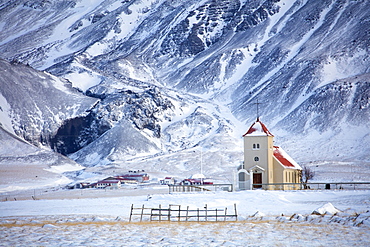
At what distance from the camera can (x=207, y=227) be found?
39.5 metres

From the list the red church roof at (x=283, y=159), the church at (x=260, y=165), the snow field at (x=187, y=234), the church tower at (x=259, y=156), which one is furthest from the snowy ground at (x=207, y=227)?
the red church roof at (x=283, y=159)

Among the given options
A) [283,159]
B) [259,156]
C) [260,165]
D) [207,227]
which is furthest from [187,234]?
[283,159]

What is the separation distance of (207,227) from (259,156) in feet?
113

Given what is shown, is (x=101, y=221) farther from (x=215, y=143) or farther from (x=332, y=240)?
(x=215, y=143)

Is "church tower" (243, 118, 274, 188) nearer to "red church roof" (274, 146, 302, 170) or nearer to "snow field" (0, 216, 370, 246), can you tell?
"red church roof" (274, 146, 302, 170)

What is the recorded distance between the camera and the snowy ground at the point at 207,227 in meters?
32.9

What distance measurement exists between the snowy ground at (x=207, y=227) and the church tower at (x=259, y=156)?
12.1 metres

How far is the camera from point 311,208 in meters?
52.6

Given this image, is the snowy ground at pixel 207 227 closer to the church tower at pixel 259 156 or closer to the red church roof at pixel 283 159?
the church tower at pixel 259 156

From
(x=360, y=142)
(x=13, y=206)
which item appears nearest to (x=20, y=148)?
(x=360, y=142)

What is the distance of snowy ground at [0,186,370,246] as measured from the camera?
3291cm

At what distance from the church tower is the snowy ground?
12.1 metres

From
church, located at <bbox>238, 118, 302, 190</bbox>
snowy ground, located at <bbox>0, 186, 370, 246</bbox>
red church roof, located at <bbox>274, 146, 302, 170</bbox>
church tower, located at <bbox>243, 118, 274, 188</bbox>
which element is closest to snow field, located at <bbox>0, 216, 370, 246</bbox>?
snowy ground, located at <bbox>0, 186, 370, 246</bbox>

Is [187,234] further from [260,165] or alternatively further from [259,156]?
[259,156]
